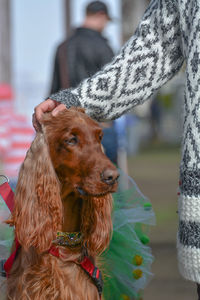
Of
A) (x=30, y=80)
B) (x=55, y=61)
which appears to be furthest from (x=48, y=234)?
(x=30, y=80)

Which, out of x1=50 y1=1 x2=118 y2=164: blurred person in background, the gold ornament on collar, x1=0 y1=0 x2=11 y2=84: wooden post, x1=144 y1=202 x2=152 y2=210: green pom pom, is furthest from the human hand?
x1=0 y1=0 x2=11 y2=84: wooden post

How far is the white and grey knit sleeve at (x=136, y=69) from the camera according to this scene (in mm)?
2576

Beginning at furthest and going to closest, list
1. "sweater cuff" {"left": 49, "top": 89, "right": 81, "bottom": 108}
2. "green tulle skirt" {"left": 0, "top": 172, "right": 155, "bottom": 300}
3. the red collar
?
"green tulle skirt" {"left": 0, "top": 172, "right": 155, "bottom": 300} → the red collar → "sweater cuff" {"left": 49, "top": 89, "right": 81, "bottom": 108}

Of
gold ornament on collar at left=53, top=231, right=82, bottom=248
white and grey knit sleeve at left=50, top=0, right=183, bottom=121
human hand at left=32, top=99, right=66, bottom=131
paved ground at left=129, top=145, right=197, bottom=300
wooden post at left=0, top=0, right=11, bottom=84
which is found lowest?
paved ground at left=129, top=145, right=197, bottom=300

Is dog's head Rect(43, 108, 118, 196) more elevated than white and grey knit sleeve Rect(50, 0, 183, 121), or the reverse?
white and grey knit sleeve Rect(50, 0, 183, 121)

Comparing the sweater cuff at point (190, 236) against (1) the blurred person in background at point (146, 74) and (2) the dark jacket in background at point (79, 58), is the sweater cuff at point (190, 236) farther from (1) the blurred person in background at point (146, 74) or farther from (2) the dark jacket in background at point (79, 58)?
(2) the dark jacket in background at point (79, 58)

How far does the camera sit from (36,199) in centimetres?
255

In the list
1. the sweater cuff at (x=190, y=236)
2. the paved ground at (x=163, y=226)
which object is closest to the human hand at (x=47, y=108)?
the sweater cuff at (x=190, y=236)

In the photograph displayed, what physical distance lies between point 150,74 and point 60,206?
2.16 feet

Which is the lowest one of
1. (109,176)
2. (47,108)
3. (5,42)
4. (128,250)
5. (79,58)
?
(128,250)

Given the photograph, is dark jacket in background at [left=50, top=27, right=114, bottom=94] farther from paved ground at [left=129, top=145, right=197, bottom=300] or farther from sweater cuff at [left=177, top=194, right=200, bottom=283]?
sweater cuff at [left=177, top=194, right=200, bottom=283]

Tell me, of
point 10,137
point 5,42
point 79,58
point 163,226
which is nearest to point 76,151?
point 79,58

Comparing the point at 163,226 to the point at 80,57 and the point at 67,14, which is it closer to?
the point at 80,57

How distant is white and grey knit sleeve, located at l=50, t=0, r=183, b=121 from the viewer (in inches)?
101
